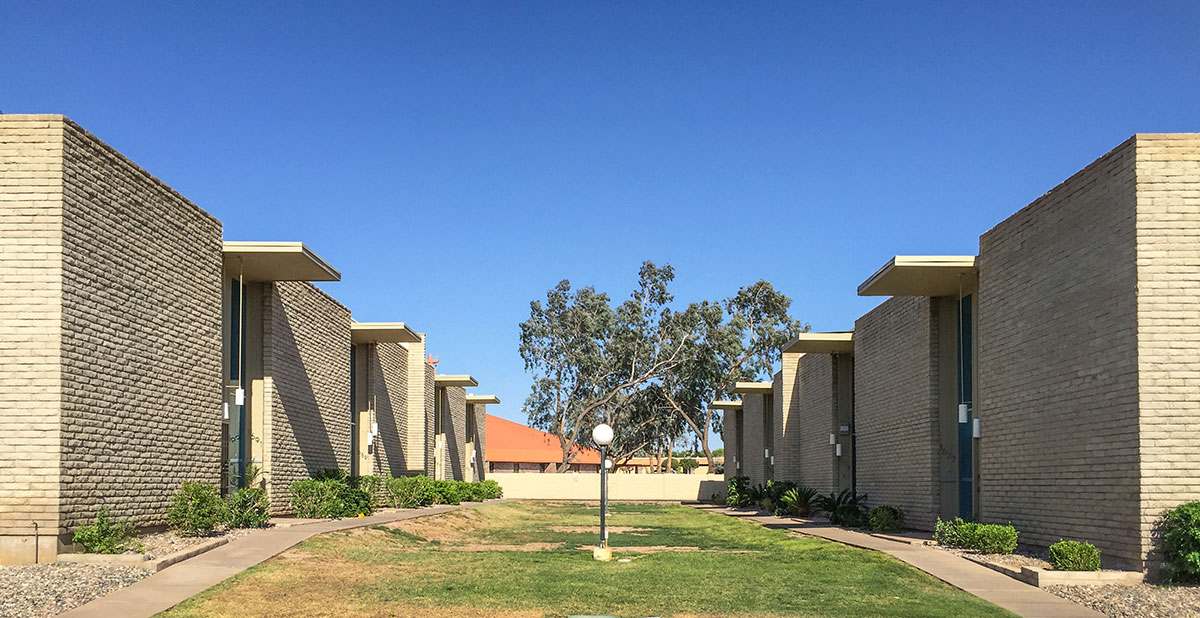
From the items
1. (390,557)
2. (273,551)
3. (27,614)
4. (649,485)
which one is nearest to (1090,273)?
(390,557)

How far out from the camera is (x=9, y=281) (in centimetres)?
1474

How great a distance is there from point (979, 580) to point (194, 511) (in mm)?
12003

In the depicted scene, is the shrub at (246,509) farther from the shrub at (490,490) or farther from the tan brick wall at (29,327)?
the shrub at (490,490)

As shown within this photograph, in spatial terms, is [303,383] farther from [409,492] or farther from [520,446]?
[520,446]

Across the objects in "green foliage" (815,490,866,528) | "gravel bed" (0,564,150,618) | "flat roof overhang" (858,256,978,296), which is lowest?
"green foliage" (815,490,866,528)

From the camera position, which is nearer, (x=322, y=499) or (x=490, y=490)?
(x=322, y=499)

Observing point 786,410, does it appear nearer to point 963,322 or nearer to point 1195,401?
point 963,322

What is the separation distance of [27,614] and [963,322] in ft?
58.1

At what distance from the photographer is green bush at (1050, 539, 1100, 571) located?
14406mm

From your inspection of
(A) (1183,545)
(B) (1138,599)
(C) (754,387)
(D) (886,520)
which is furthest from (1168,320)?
(C) (754,387)

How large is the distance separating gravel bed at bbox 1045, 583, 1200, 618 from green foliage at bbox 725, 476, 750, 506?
97.3ft

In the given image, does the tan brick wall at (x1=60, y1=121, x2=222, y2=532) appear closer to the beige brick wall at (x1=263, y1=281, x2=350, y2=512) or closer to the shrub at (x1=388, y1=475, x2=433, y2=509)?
the beige brick wall at (x1=263, y1=281, x2=350, y2=512)

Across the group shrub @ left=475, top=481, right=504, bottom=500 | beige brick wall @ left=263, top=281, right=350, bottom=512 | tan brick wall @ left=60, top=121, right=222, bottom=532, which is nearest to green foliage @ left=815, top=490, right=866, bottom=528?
beige brick wall @ left=263, top=281, right=350, bottom=512

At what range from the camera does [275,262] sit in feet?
71.9
